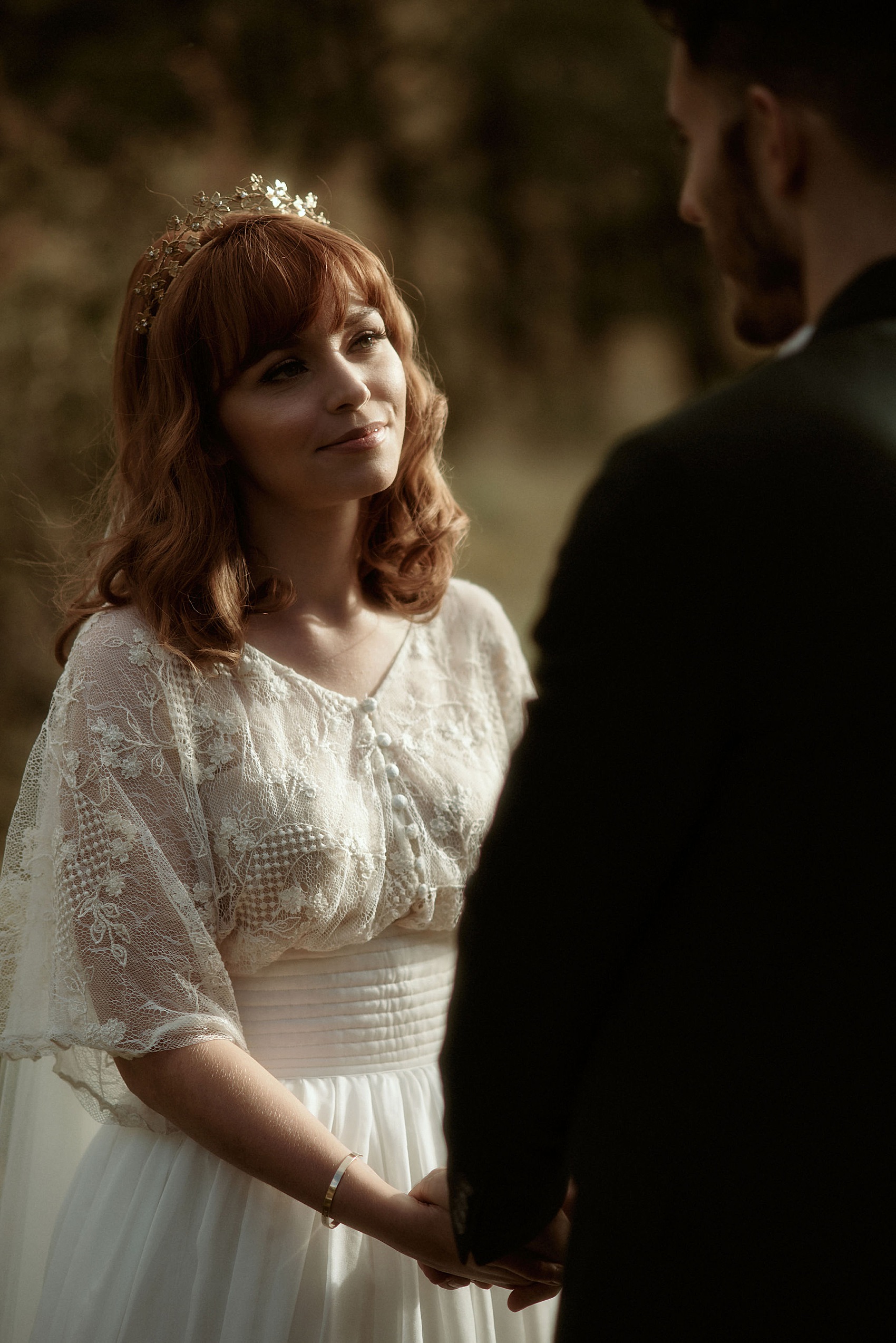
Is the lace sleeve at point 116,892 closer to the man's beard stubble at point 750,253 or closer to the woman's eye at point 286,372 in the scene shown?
the woman's eye at point 286,372

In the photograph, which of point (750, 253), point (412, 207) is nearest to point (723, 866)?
point (750, 253)

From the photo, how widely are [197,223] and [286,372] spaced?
0.86 feet

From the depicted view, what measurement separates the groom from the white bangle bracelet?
21.4 inches

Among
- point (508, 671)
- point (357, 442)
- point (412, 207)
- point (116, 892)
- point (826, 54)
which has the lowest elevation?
point (116, 892)

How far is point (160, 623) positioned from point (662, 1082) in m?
0.94

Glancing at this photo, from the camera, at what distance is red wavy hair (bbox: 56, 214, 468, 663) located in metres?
1.58

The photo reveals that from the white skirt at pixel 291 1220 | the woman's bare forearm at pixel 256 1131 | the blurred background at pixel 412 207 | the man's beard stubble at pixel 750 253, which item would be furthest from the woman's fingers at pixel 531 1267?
the blurred background at pixel 412 207

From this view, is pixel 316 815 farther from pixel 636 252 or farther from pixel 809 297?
pixel 636 252

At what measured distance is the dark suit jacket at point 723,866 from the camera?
747 millimetres

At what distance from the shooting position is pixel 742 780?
0.80 meters

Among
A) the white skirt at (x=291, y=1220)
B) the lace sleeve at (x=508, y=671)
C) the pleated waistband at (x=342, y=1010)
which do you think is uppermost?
the lace sleeve at (x=508, y=671)

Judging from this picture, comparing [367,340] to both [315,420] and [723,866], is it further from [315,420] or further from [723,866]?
[723,866]
